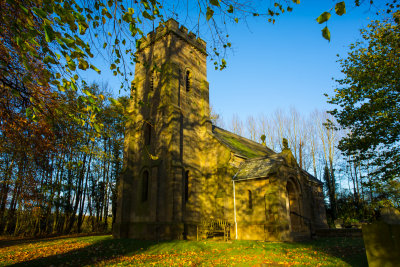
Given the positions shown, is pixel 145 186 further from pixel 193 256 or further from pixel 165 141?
pixel 193 256

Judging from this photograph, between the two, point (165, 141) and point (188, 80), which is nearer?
point (165, 141)

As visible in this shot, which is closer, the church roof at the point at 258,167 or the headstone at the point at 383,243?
the headstone at the point at 383,243

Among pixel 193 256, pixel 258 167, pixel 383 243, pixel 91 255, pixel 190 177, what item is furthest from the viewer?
pixel 190 177

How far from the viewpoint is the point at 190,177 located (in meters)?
19.0

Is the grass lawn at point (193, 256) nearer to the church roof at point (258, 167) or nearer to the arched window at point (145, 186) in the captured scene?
the arched window at point (145, 186)

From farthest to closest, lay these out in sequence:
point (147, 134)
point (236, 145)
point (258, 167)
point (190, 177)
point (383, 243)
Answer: point (236, 145) → point (147, 134) → point (190, 177) → point (258, 167) → point (383, 243)

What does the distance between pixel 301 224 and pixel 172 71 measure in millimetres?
15550

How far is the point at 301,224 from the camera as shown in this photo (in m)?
18.6

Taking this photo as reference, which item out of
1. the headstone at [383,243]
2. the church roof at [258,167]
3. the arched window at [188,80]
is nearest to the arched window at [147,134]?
the arched window at [188,80]

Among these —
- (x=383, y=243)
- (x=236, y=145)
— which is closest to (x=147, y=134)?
(x=236, y=145)

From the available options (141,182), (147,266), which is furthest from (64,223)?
(147,266)

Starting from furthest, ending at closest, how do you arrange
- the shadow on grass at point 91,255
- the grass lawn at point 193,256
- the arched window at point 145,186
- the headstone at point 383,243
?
the arched window at point 145,186 < the shadow on grass at point 91,255 < the grass lawn at point 193,256 < the headstone at point 383,243

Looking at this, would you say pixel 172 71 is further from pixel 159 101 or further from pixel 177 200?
pixel 177 200

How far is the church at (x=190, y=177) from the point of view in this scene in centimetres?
1659
